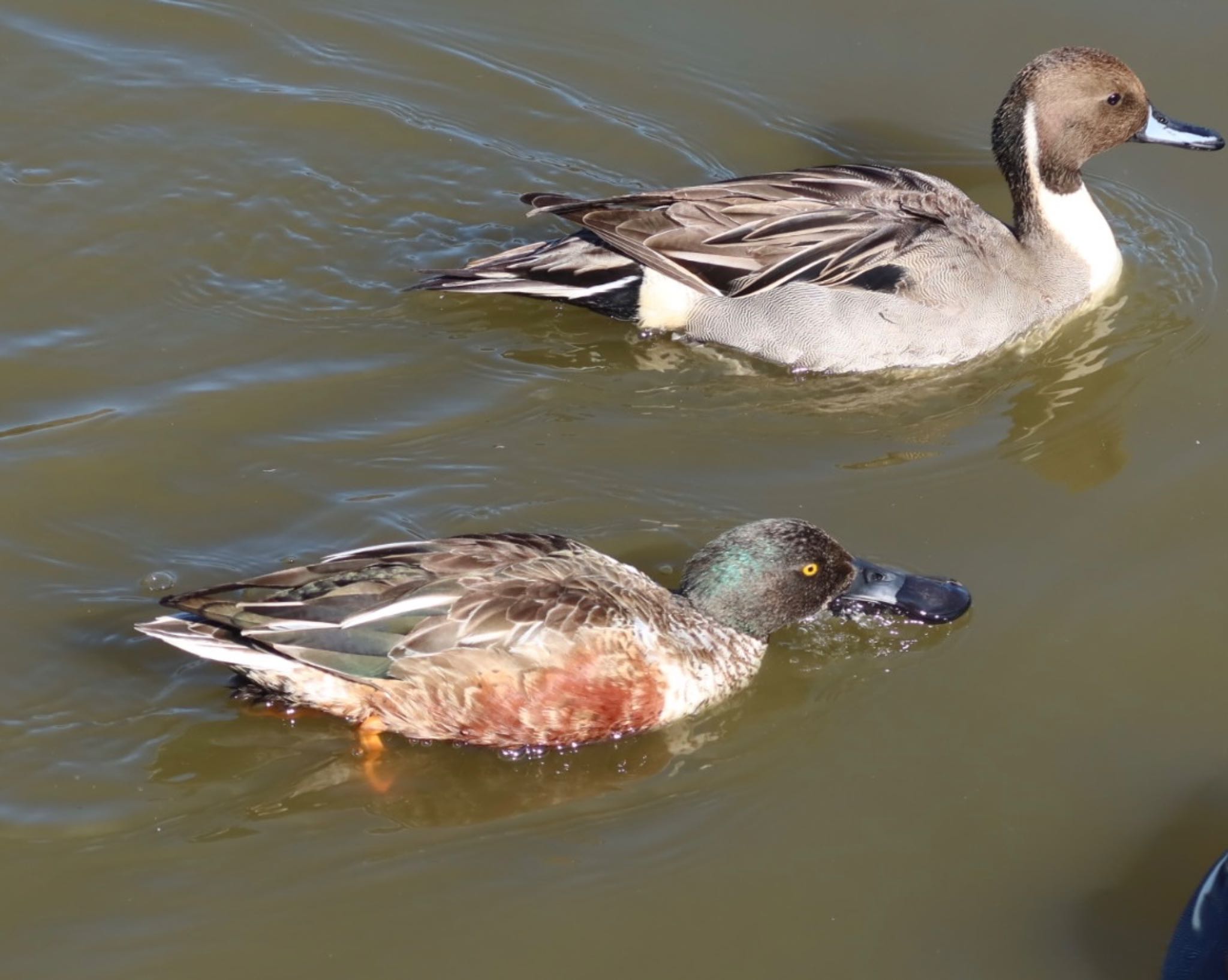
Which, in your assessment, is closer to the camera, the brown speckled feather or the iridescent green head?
the brown speckled feather

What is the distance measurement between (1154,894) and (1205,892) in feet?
1.09

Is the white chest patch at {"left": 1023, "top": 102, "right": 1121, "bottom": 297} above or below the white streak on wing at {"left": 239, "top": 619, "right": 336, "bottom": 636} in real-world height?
above

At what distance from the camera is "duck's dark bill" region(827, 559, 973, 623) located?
5.53 m

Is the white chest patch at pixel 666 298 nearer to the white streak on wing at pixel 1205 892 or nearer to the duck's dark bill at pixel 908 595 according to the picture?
the duck's dark bill at pixel 908 595

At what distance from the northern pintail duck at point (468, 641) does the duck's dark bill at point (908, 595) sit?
0.51 metres

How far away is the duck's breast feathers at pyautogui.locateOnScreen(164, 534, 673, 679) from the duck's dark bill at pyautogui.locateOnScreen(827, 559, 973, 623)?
32.1 inches

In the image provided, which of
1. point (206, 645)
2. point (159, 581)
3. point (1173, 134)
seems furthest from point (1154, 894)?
point (1173, 134)

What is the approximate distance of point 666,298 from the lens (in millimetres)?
7414

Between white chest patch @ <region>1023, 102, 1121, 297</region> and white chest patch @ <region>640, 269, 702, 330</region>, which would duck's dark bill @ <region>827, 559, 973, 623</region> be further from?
white chest patch @ <region>1023, 102, 1121, 297</region>

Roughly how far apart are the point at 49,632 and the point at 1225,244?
5611mm

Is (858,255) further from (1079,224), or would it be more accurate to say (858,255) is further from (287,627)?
(287,627)

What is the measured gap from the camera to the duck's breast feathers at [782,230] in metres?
7.29

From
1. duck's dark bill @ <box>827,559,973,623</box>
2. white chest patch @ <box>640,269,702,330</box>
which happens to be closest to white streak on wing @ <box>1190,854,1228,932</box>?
duck's dark bill @ <box>827,559,973,623</box>

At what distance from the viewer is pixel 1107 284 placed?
7.73 metres
